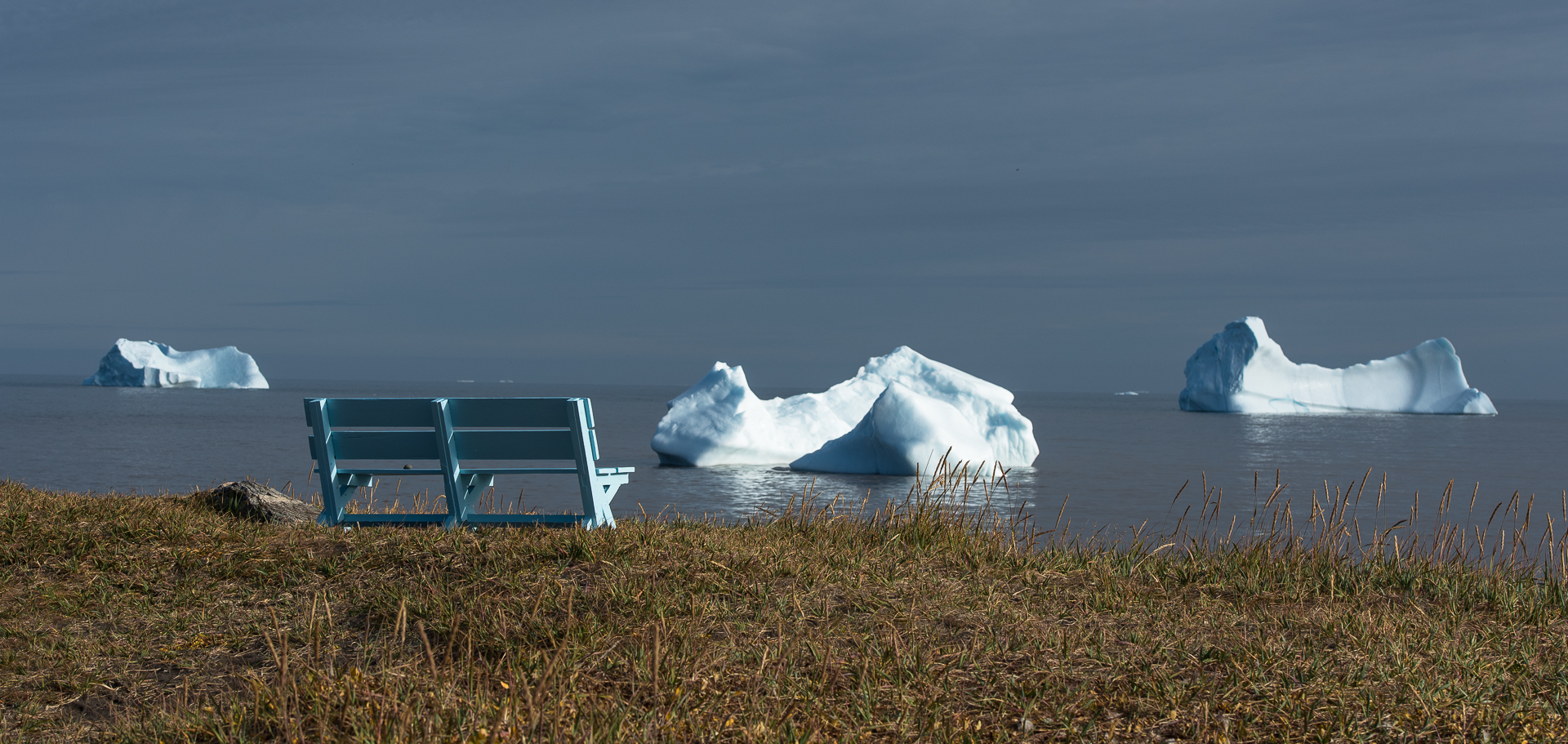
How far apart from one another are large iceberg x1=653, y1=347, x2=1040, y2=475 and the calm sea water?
63 centimetres

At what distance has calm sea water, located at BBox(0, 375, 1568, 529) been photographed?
2092 cm

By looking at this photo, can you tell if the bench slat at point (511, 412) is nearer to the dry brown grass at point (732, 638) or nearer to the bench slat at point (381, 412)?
the bench slat at point (381, 412)

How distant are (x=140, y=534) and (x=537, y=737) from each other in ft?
12.4

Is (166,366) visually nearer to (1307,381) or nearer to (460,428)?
(1307,381)

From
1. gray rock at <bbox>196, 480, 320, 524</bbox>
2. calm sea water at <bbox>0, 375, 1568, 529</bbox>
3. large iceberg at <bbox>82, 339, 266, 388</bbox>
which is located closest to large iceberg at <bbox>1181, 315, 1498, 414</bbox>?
calm sea water at <bbox>0, 375, 1568, 529</bbox>

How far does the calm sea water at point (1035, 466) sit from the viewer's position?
68.6 ft

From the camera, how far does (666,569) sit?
14.0 ft

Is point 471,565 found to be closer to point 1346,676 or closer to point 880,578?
point 880,578

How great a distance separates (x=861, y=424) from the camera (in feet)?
78.3

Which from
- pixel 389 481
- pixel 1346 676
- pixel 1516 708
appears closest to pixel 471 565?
pixel 1346 676

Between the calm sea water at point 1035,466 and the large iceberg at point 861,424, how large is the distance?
63cm

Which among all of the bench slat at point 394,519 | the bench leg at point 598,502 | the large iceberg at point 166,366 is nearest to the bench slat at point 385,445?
the bench slat at point 394,519

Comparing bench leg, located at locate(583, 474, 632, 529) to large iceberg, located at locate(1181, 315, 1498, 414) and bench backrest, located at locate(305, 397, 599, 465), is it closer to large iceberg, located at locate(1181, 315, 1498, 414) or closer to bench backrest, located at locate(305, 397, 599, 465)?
bench backrest, located at locate(305, 397, 599, 465)

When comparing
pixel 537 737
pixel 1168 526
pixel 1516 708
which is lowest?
pixel 1168 526
